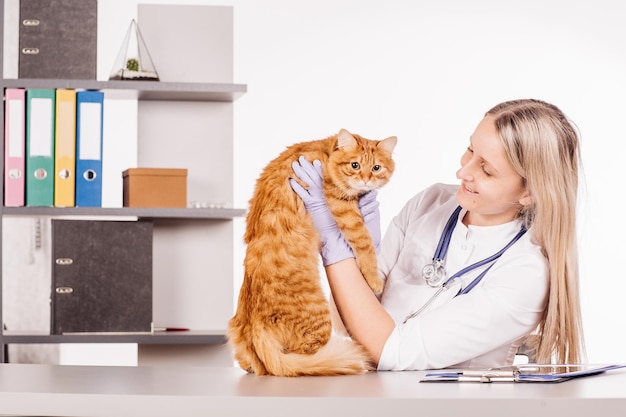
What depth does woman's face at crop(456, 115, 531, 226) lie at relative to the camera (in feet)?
5.78

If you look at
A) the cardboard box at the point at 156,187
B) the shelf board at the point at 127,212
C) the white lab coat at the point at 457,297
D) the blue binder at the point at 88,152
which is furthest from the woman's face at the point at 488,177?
the blue binder at the point at 88,152

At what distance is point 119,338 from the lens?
2.67 m

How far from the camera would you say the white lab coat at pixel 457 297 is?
63.3 inches

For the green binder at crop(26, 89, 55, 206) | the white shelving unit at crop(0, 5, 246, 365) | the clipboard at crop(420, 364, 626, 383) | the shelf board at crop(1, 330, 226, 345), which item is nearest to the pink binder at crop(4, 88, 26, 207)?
the green binder at crop(26, 89, 55, 206)

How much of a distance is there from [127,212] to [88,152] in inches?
9.4

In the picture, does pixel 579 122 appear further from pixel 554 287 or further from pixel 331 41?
pixel 554 287

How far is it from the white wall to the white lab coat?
234 cm

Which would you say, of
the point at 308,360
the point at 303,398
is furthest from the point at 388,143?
the point at 303,398

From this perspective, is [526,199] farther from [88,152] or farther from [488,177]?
[88,152]

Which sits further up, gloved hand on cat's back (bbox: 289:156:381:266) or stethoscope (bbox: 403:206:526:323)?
gloved hand on cat's back (bbox: 289:156:381:266)

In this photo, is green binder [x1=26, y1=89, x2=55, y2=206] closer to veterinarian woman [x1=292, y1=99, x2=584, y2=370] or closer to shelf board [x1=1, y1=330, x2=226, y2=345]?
shelf board [x1=1, y1=330, x2=226, y2=345]

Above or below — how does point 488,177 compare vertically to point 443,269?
above

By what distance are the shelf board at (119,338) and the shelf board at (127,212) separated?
1.26ft

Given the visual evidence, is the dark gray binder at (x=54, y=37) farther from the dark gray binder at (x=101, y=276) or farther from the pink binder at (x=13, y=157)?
the dark gray binder at (x=101, y=276)
